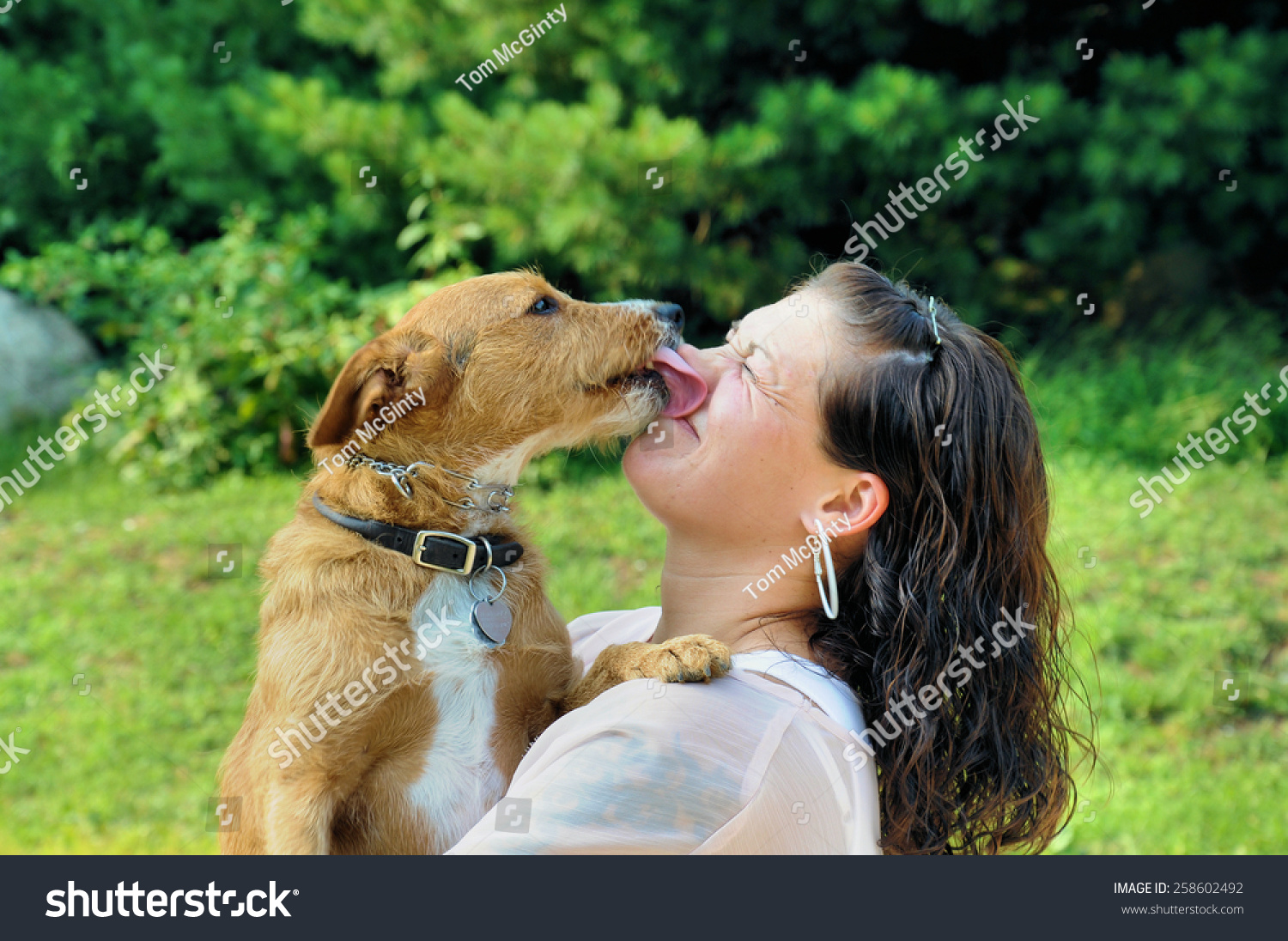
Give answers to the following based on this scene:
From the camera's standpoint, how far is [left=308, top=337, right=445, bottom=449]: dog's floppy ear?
2.93m

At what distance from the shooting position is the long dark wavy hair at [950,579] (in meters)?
2.66

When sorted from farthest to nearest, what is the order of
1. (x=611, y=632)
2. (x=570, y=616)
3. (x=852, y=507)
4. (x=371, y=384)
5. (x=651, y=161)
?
1. (x=651, y=161)
2. (x=570, y=616)
3. (x=611, y=632)
4. (x=371, y=384)
5. (x=852, y=507)

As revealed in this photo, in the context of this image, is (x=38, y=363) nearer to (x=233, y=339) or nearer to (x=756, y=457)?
(x=233, y=339)

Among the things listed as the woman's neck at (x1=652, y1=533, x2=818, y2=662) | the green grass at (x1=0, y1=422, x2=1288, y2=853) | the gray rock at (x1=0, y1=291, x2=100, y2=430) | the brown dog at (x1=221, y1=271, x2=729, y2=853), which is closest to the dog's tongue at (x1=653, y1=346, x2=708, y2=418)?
the brown dog at (x1=221, y1=271, x2=729, y2=853)

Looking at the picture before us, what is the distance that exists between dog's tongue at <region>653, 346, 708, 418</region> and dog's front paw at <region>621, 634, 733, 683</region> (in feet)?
2.29

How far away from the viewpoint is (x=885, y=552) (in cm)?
276

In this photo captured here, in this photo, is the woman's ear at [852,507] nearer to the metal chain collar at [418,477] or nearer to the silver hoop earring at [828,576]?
the silver hoop earring at [828,576]

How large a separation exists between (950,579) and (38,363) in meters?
9.30

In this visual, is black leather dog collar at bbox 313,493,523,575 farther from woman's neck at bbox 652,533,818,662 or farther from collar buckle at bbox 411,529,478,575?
woman's neck at bbox 652,533,818,662

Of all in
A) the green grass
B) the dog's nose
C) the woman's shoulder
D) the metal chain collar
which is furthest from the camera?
the green grass

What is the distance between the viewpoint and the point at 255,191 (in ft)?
32.4

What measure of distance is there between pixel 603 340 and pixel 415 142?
18.3ft

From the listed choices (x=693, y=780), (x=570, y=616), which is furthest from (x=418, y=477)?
(x=570, y=616)
